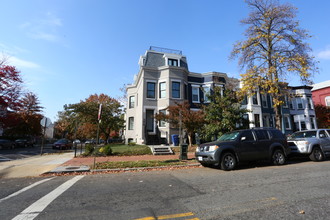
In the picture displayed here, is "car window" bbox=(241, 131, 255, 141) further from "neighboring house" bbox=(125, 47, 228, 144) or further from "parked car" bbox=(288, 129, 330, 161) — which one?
"neighboring house" bbox=(125, 47, 228, 144)

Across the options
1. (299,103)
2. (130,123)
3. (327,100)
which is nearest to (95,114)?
(130,123)

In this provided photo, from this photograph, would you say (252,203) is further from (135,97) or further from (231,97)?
(135,97)

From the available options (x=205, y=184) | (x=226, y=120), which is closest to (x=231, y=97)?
(x=226, y=120)

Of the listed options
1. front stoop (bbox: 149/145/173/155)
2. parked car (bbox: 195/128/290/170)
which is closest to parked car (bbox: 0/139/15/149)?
front stoop (bbox: 149/145/173/155)

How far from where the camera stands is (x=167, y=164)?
932cm

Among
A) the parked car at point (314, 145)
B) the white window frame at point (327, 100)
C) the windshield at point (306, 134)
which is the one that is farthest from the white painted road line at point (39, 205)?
the white window frame at point (327, 100)

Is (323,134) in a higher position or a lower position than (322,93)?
lower

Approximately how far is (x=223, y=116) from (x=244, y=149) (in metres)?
5.75

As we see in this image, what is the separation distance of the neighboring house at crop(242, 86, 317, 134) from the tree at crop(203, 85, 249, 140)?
492 inches

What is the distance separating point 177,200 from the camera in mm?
4051

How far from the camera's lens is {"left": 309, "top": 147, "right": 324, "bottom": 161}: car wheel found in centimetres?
929

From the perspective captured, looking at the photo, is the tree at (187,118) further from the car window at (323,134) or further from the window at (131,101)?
the window at (131,101)

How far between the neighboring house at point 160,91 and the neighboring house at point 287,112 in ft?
21.4

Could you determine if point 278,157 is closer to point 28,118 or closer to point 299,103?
point 299,103
